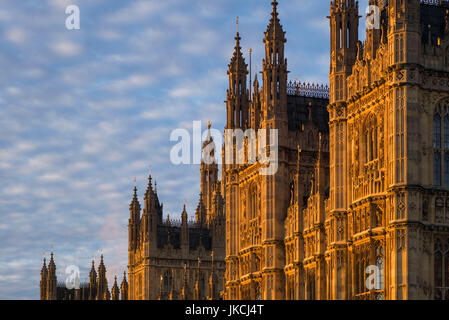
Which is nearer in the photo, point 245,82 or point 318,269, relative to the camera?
point 318,269

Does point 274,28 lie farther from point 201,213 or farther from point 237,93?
point 201,213

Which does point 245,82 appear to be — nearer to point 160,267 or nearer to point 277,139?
point 277,139

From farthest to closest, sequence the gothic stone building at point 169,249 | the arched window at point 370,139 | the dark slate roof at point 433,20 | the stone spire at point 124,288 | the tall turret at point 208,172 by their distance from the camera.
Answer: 1. the tall turret at point 208,172
2. the stone spire at point 124,288
3. the gothic stone building at point 169,249
4. the arched window at point 370,139
5. the dark slate roof at point 433,20

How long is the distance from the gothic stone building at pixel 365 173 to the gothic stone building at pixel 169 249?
1642 inches

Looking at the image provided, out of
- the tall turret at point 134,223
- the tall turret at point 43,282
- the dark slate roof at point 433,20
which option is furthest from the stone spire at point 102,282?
the dark slate roof at point 433,20

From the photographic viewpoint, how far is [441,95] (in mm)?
63844

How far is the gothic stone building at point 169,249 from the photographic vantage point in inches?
5015

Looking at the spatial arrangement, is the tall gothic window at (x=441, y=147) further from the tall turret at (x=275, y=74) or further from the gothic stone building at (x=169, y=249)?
the gothic stone building at (x=169, y=249)

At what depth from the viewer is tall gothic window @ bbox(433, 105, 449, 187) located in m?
63.2

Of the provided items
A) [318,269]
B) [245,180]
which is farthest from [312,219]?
[245,180]

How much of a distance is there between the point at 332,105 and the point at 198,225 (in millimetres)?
66930

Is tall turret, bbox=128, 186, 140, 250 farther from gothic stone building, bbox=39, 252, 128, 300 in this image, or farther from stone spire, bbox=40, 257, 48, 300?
stone spire, bbox=40, 257, 48, 300

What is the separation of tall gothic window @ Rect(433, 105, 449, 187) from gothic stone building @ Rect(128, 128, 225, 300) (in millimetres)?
64160
